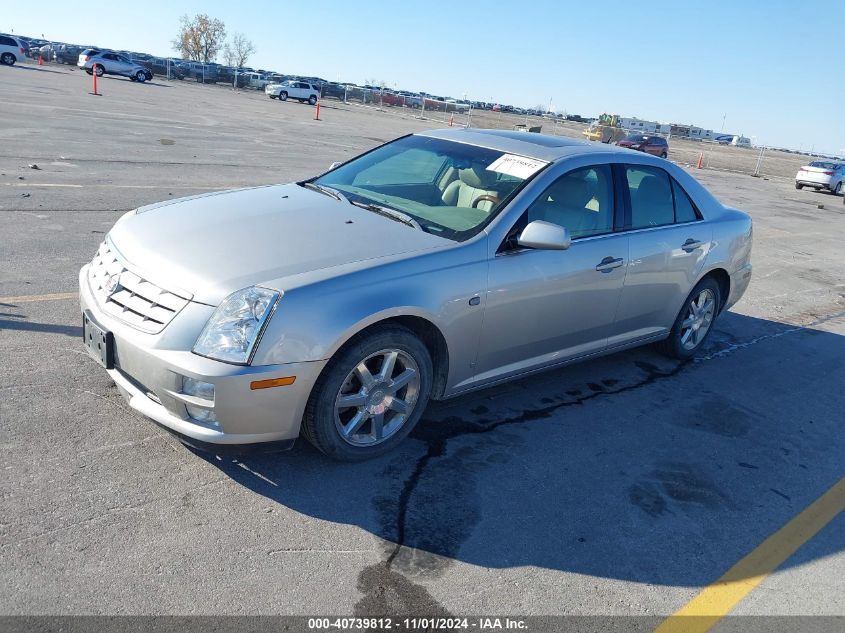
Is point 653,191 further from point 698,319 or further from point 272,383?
point 272,383

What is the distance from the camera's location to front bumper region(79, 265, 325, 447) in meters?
3.29

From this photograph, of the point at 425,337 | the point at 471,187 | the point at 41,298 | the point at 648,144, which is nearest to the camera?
the point at 425,337

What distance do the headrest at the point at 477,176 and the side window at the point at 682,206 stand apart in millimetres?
1772

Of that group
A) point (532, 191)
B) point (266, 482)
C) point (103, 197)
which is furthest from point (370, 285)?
point (103, 197)

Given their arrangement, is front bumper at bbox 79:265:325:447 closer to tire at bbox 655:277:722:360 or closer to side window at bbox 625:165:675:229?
side window at bbox 625:165:675:229

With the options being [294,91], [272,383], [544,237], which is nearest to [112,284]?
[272,383]

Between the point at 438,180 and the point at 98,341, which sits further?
the point at 438,180

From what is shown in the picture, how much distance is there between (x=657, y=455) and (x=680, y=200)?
7.48 feet

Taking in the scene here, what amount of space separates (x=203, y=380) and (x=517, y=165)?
99.5 inches

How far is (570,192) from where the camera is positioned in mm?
4832

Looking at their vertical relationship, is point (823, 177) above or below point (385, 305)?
above

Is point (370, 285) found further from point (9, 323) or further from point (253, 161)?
point (253, 161)

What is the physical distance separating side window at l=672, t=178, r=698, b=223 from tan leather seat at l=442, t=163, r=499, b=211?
179cm

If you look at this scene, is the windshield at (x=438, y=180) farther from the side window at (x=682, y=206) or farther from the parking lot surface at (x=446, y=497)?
the side window at (x=682, y=206)
